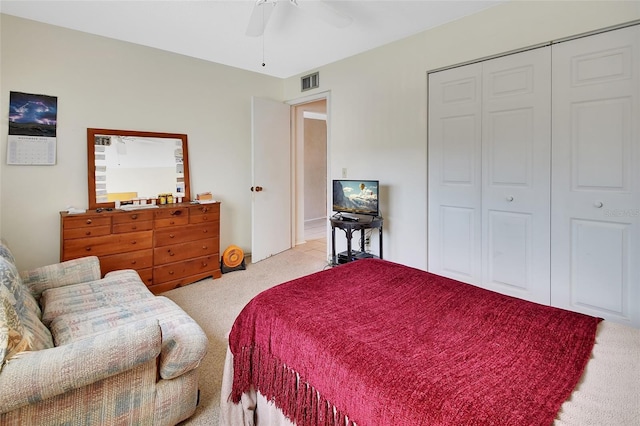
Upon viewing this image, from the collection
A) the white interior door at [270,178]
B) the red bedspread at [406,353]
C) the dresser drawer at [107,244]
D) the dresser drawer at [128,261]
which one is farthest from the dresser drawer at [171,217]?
the red bedspread at [406,353]

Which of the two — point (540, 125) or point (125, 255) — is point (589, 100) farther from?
point (125, 255)

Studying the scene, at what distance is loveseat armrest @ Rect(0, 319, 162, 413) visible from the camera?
110 centimetres

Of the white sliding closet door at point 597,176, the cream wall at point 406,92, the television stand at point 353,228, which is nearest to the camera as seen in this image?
the white sliding closet door at point 597,176

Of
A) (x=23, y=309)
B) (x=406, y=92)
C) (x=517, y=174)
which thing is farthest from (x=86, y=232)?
(x=517, y=174)

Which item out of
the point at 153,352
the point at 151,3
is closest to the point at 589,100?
the point at 153,352

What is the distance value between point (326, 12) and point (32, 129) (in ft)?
9.24

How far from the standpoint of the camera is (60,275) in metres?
2.41

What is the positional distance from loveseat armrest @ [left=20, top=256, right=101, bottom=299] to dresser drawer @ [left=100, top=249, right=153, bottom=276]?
41 cm

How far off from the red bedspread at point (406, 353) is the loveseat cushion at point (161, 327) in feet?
0.94

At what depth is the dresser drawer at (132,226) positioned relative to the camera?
3.05 metres

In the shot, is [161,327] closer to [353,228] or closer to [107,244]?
[107,244]

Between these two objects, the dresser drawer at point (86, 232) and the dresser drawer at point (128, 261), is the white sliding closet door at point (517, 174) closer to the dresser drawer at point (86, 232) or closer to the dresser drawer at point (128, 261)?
the dresser drawer at point (128, 261)

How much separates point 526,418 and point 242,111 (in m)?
4.39

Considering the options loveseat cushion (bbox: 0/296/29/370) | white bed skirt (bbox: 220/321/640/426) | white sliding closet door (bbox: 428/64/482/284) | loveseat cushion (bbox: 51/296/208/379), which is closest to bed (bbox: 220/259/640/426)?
white bed skirt (bbox: 220/321/640/426)
